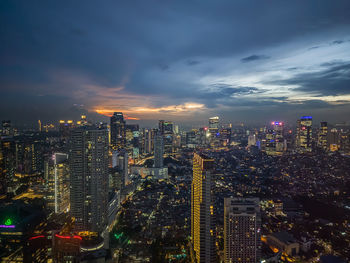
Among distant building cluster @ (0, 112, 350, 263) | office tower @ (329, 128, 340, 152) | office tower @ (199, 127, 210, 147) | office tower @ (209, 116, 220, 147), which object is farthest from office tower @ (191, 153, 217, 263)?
office tower @ (209, 116, 220, 147)

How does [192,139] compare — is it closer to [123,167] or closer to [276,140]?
[276,140]

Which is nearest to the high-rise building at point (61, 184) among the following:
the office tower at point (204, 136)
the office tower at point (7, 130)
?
the office tower at point (7, 130)

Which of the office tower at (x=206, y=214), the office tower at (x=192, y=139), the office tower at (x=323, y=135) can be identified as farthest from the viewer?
the office tower at (x=192, y=139)

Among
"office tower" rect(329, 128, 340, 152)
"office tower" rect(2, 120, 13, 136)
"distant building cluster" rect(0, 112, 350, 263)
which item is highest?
"office tower" rect(2, 120, 13, 136)

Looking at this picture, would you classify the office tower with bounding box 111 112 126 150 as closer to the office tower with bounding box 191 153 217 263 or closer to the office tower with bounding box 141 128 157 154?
the office tower with bounding box 141 128 157 154

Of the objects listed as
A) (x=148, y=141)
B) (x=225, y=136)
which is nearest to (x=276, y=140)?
(x=225, y=136)

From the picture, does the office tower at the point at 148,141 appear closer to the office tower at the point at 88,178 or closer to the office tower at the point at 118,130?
the office tower at the point at 118,130
